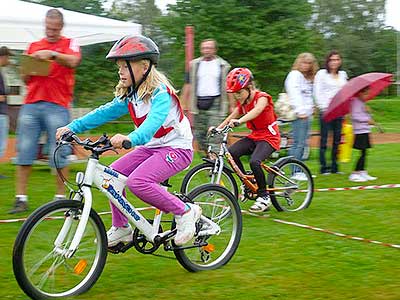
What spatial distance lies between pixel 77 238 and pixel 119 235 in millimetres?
609

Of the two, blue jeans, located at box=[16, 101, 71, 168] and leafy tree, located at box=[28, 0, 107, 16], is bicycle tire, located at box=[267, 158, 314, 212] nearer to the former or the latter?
blue jeans, located at box=[16, 101, 71, 168]

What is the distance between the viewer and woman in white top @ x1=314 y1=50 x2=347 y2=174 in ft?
38.5

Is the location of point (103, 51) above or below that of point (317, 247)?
above

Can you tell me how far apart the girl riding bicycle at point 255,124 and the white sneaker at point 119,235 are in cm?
260

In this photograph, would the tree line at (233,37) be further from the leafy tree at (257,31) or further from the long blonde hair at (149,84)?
the long blonde hair at (149,84)

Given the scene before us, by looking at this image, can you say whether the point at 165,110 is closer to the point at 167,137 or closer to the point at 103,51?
the point at 167,137

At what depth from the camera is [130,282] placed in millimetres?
5605

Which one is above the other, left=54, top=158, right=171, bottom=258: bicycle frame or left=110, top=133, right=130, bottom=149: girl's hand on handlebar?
left=110, top=133, right=130, bottom=149: girl's hand on handlebar

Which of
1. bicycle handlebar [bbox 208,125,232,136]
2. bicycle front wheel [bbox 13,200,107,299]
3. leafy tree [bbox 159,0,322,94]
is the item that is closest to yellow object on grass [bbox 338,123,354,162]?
bicycle handlebar [bbox 208,125,232,136]

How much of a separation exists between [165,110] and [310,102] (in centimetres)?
668

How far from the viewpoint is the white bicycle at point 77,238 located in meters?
4.90

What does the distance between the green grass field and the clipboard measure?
62.9 inches

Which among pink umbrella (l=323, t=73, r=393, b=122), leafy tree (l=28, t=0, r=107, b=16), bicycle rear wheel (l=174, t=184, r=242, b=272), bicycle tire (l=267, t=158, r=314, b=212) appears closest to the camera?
bicycle rear wheel (l=174, t=184, r=242, b=272)

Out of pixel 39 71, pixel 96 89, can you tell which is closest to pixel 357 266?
pixel 39 71
